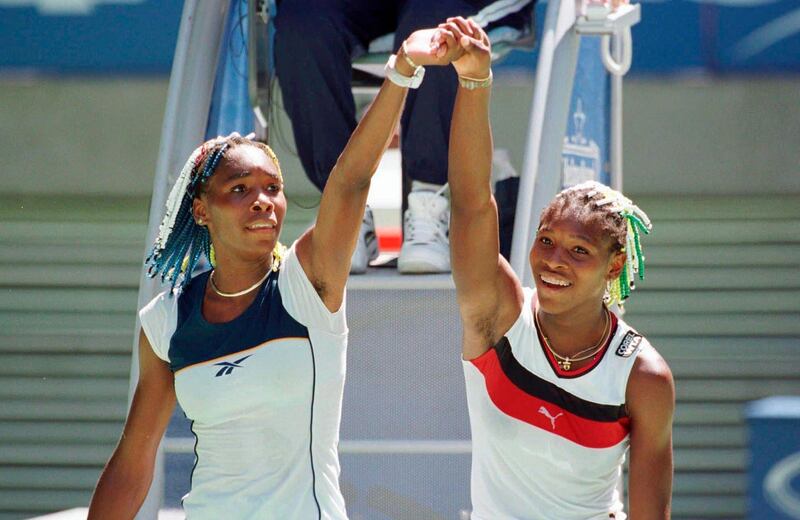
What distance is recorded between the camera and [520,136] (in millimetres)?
7016

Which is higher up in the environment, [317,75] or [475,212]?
[317,75]

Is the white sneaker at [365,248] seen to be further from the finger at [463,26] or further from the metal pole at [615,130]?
the finger at [463,26]

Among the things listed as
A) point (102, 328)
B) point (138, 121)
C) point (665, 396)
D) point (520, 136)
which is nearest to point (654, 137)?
point (520, 136)

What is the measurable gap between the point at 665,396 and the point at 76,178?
4.98 meters

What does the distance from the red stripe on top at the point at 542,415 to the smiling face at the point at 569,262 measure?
0.54 feet

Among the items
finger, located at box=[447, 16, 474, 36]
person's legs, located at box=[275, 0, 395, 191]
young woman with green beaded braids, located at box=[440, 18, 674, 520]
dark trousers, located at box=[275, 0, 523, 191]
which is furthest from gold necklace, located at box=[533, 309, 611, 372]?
person's legs, located at box=[275, 0, 395, 191]

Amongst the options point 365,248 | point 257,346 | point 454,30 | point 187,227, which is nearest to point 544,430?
point 257,346

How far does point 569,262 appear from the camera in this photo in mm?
2877

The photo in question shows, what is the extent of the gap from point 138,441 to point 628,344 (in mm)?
1024

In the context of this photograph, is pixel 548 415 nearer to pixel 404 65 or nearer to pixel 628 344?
pixel 628 344

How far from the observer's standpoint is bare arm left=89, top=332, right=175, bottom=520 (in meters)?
3.02

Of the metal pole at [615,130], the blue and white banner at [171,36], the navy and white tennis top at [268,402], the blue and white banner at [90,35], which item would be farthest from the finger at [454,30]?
the blue and white banner at [90,35]

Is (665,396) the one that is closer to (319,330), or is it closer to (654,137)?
(319,330)

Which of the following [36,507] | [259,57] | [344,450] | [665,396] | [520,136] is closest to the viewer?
[665,396]
